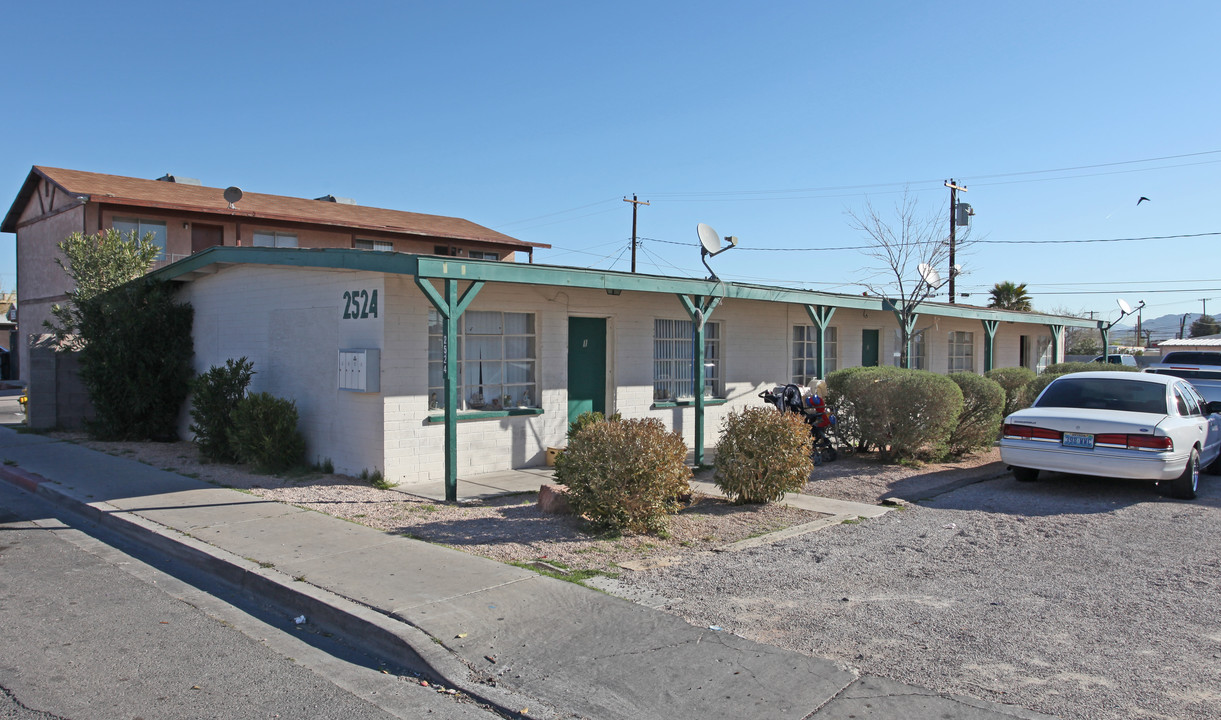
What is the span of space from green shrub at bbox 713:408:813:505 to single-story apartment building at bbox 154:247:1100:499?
270cm

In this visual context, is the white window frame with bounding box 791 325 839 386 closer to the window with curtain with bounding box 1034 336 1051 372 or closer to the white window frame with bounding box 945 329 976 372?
the white window frame with bounding box 945 329 976 372

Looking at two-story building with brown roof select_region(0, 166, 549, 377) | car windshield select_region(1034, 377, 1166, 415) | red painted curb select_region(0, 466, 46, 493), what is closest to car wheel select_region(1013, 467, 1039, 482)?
car windshield select_region(1034, 377, 1166, 415)

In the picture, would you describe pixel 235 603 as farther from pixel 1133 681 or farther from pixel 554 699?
pixel 1133 681

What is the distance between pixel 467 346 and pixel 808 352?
824 centimetres

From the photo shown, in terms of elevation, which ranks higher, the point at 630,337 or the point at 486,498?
the point at 630,337

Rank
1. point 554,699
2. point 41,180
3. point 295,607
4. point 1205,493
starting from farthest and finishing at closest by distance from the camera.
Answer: point 41,180
point 1205,493
point 295,607
point 554,699

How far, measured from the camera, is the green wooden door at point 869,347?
698 inches

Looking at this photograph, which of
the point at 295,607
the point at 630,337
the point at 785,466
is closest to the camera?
the point at 295,607

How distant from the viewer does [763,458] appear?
339 inches

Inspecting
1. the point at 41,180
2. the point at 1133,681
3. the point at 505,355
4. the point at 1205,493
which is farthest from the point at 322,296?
the point at 41,180

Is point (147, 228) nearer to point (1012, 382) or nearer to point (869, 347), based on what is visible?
point (869, 347)

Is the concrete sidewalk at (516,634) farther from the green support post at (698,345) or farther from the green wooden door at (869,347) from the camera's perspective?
the green wooden door at (869,347)

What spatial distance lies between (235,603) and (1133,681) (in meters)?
5.75

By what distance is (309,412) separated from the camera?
11180 millimetres
